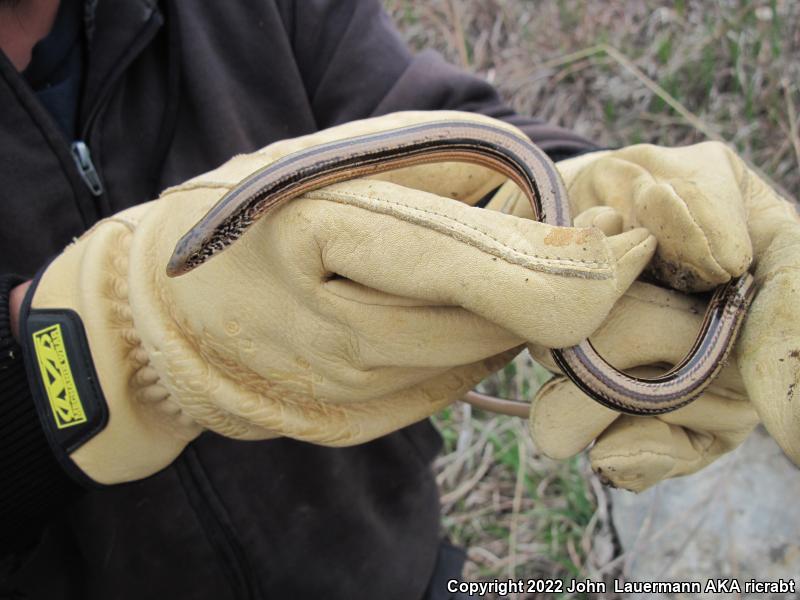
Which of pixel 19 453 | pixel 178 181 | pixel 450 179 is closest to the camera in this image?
pixel 19 453

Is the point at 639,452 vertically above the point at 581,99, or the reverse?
the point at 639,452

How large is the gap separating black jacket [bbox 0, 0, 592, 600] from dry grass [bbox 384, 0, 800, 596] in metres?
1.04

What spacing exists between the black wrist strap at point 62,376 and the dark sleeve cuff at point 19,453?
0.04 meters

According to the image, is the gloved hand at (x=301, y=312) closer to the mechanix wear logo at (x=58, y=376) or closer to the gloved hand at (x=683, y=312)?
the mechanix wear logo at (x=58, y=376)

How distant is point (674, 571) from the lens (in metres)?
2.58

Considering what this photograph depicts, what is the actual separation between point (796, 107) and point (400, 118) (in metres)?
2.98

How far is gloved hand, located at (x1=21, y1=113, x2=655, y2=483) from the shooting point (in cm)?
112

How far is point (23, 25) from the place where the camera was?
167cm

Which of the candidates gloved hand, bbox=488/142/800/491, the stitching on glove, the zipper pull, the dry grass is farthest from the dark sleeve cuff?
the dry grass

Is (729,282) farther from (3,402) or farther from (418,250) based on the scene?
(3,402)

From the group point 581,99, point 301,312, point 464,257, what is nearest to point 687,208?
point 464,257

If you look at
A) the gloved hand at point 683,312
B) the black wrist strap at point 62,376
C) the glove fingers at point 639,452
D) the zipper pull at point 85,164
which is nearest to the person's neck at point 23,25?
the zipper pull at point 85,164

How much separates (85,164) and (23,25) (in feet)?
1.34

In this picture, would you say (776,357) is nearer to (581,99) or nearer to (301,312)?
(301,312)
